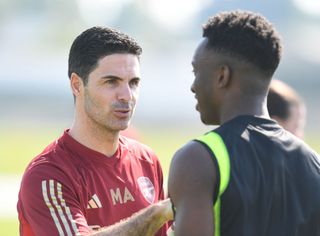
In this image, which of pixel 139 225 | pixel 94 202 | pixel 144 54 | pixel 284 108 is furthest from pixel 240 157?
pixel 144 54

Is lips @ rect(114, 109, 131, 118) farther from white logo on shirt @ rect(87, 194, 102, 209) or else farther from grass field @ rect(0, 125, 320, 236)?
grass field @ rect(0, 125, 320, 236)

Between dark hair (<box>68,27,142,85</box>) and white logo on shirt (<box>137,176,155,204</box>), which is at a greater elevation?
dark hair (<box>68,27,142,85</box>)

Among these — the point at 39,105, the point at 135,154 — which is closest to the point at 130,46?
the point at 135,154

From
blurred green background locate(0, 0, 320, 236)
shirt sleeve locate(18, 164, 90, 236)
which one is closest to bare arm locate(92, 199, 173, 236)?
shirt sleeve locate(18, 164, 90, 236)

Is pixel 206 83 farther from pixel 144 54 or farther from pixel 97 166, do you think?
pixel 144 54

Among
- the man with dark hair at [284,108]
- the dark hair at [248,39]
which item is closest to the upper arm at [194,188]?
the dark hair at [248,39]

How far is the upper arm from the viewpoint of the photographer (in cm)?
425

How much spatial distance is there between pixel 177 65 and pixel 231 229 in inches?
2224

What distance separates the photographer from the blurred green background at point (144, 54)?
50.4 meters

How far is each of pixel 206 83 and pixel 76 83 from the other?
1.91 meters

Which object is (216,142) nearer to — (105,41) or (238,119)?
(238,119)

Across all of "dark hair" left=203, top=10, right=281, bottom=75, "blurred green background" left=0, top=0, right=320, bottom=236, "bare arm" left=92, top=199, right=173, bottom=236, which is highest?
"blurred green background" left=0, top=0, right=320, bottom=236

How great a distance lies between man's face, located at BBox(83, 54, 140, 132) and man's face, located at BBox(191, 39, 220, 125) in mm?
1526

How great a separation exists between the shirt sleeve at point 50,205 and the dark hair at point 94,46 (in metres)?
0.87
